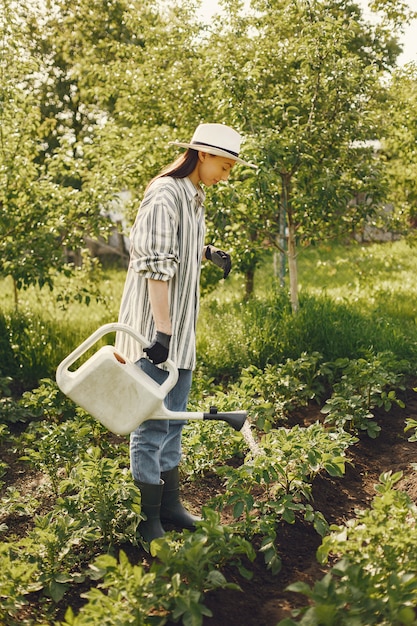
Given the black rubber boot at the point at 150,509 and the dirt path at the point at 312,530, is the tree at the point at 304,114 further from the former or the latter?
the black rubber boot at the point at 150,509

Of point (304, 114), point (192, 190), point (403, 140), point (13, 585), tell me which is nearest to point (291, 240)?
point (304, 114)

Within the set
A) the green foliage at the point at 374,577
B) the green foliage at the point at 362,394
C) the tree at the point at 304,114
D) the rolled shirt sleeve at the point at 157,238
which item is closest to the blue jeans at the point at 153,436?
the rolled shirt sleeve at the point at 157,238

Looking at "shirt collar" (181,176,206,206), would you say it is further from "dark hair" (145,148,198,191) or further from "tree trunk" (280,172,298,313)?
"tree trunk" (280,172,298,313)

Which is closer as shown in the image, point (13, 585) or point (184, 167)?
point (13, 585)

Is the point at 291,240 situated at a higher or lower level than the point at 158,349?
higher

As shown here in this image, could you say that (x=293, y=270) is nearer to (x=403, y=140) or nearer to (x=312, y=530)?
(x=403, y=140)

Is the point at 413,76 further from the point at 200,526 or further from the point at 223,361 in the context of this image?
the point at 200,526

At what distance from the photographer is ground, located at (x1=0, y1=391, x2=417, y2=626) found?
2658 millimetres

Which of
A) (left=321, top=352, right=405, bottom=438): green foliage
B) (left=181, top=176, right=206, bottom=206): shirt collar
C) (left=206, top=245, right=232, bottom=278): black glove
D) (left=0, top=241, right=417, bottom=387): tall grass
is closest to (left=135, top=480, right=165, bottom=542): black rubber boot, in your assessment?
(left=206, top=245, right=232, bottom=278): black glove

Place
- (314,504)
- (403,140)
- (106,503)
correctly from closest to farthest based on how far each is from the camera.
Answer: (106,503) < (314,504) < (403,140)

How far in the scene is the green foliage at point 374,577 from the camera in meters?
2.15

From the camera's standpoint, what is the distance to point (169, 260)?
2.94 m

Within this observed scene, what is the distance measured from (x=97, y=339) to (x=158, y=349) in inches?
8.8

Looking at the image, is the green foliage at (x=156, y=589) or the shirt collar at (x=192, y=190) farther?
the shirt collar at (x=192, y=190)
